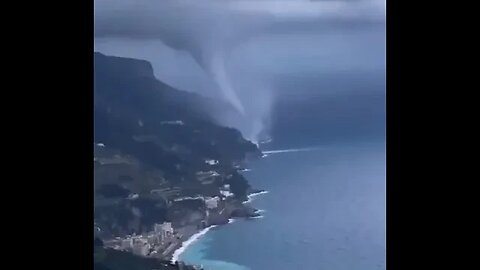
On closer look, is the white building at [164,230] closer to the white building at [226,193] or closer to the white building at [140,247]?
the white building at [140,247]

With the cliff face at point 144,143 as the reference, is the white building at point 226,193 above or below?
below

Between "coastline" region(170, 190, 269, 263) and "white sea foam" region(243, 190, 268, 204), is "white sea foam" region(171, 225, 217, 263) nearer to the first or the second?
"coastline" region(170, 190, 269, 263)

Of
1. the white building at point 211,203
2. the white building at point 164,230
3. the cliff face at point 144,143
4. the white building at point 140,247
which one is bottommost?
the white building at point 140,247

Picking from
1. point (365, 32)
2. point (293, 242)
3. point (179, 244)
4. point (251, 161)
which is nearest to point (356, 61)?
point (365, 32)

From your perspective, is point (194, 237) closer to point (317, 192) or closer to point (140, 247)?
point (140, 247)

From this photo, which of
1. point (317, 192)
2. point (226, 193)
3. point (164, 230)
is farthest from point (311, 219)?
point (164, 230)

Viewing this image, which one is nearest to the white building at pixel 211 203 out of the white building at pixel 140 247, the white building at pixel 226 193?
the white building at pixel 226 193

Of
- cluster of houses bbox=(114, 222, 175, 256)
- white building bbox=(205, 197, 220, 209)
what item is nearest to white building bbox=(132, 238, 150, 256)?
cluster of houses bbox=(114, 222, 175, 256)
